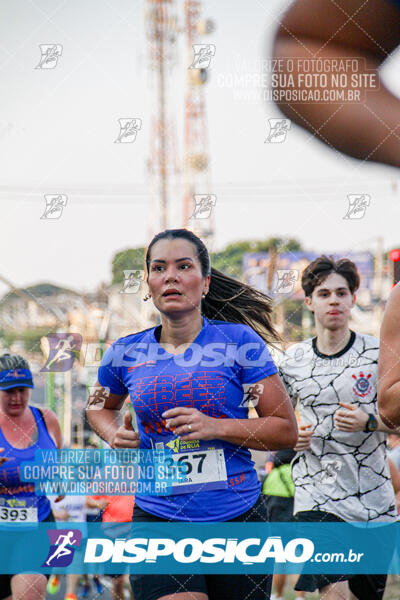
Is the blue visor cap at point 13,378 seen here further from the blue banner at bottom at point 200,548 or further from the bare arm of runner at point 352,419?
the bare arm of runner at point 352,419

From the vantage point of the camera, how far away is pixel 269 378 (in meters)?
2.45

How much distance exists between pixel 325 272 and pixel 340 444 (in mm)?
769

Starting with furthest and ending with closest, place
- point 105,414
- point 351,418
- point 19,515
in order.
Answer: point 19,515, point 351,418, point 105,414

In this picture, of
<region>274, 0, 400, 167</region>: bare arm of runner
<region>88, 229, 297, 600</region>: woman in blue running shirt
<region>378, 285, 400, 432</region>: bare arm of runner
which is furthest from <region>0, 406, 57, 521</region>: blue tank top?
<region>274, 0, 400, 167</region>: bare arm of runner

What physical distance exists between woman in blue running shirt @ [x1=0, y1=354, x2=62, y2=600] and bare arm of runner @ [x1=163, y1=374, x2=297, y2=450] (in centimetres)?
141

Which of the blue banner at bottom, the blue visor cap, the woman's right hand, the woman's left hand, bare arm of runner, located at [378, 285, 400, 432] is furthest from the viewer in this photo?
the blue visor cap

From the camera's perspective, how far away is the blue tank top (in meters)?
3.46

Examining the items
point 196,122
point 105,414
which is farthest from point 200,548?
point 196,122

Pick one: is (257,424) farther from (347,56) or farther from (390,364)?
(347,56)

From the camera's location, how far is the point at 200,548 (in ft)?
9.30

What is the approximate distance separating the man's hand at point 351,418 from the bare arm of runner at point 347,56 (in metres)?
1.48

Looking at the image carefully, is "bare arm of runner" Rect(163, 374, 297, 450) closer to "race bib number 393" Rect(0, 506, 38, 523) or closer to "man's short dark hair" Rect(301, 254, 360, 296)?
"man's short dark hair" Rect(301, 254, 360, 296)

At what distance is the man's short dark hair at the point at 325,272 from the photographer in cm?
339

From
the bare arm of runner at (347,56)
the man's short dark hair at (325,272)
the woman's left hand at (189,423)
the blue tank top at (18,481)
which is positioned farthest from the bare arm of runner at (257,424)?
the bare arm of runner at (347,56)
